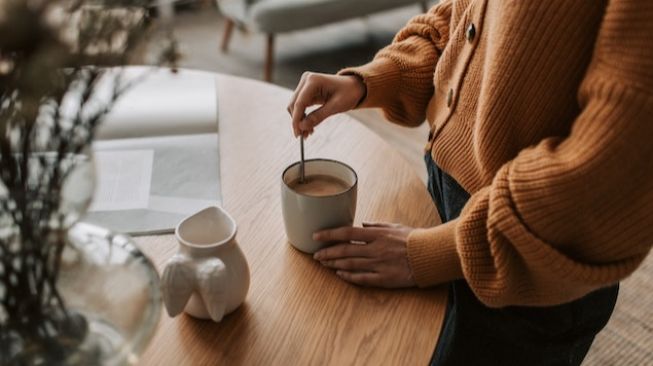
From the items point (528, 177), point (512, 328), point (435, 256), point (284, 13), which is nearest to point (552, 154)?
point (528, 177)

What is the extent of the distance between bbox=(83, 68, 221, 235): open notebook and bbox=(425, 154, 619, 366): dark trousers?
0.36 meters

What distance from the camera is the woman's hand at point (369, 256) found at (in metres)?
0.73

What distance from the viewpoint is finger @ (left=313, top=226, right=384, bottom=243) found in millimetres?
746

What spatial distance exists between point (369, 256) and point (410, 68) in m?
0.36

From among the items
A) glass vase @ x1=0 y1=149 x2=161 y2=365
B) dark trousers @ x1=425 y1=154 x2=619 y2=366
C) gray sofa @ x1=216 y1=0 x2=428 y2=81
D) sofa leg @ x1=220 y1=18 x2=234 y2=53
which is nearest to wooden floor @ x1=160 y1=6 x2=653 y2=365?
sofa leg @ x1=220 y1=18 x2=234 y2=53

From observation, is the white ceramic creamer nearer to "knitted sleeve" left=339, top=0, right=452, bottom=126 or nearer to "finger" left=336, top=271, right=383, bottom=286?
"finger" left=336, top=271, right=383, bottom=286

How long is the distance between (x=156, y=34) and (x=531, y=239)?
409 mm

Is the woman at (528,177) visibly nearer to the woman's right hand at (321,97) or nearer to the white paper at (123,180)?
the woman's right hand at (321,97)

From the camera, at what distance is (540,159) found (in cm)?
63

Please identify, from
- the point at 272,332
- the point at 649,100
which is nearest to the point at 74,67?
the point at 272,332

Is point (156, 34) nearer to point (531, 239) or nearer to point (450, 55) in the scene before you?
point (531, 239)

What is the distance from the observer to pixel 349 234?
2.47 ft

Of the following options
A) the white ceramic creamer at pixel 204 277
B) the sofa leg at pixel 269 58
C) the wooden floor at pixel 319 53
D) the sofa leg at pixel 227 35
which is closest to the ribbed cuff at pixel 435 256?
the white ceramic creamer at pixel 204 277

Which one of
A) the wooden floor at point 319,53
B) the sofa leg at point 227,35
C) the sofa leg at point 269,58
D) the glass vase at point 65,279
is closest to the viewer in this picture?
the glass vase at point 65,279
